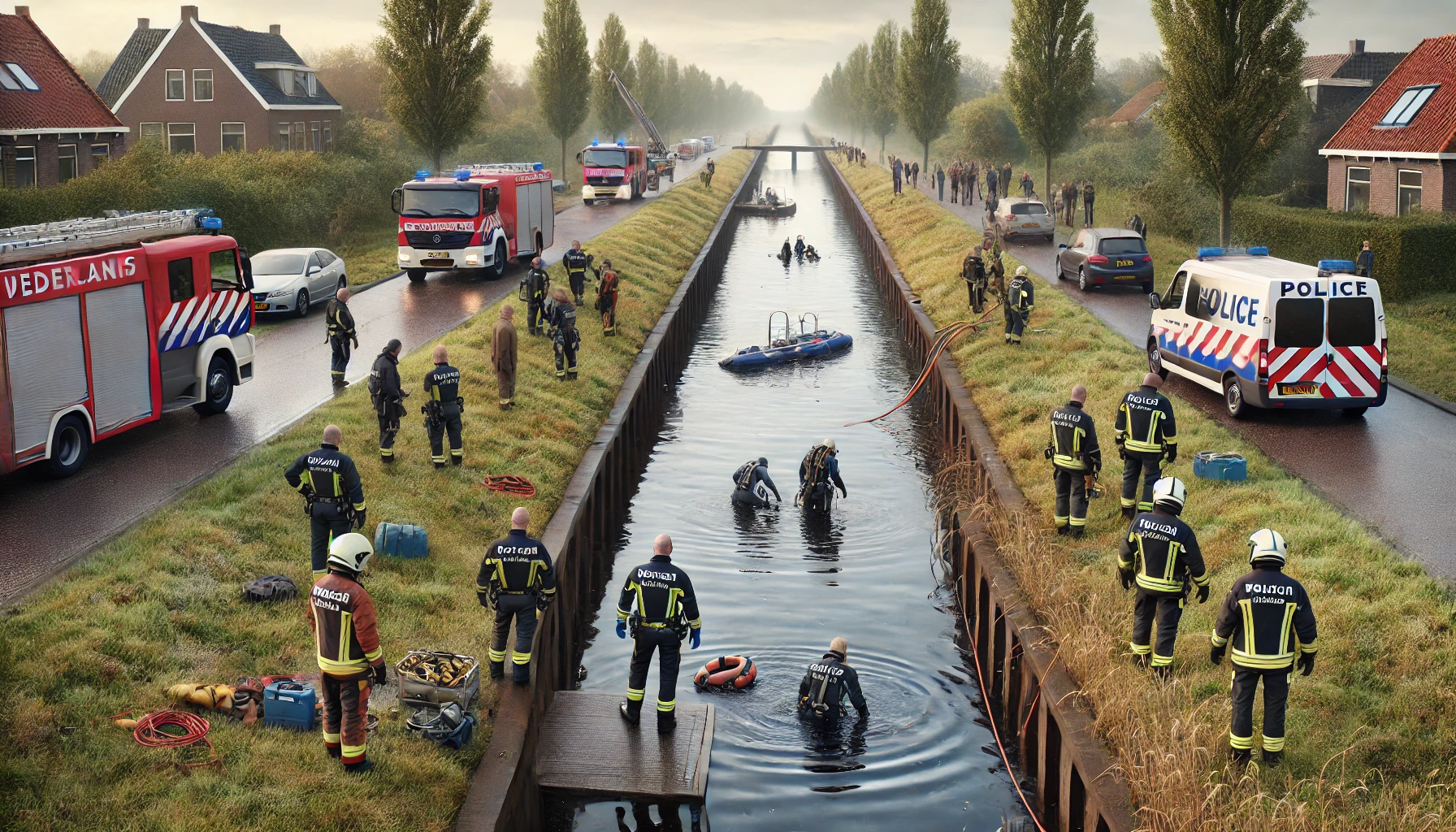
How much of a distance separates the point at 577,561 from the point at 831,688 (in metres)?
5.22

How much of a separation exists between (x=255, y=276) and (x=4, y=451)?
15428mm

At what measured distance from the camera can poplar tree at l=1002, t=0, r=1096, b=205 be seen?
179 ft

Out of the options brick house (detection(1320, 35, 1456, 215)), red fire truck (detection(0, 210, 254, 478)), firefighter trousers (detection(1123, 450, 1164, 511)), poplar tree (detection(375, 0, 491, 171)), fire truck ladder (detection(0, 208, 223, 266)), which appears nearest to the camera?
red fire truck (detection(0, 210, 254, 478))

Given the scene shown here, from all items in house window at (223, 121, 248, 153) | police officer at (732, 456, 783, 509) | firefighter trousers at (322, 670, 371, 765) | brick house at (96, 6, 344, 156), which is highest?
brick house at (96, 6, 344, 156)

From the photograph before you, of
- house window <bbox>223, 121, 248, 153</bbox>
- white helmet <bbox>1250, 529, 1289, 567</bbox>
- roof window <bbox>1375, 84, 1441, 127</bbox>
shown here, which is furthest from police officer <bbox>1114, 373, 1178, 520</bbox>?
house window <bbox>223, 121, 248, 153</bbox>

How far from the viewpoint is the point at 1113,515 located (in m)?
16.7

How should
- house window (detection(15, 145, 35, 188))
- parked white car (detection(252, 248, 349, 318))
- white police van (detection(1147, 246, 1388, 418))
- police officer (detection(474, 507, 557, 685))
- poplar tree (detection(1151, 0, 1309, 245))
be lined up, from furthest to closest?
house window (detection(15, 145, 35, 188)) < poplar tree (detection(1151, 0, 1309, 245)) < parked white car (detection(252, 248, 349, 318)) < white police van (detection(1147, 246, 1388, 418)) < police officer (detection(474, 507, 557, 685))

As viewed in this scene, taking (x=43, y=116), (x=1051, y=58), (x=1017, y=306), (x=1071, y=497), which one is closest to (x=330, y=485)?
(x=1071, y=497)

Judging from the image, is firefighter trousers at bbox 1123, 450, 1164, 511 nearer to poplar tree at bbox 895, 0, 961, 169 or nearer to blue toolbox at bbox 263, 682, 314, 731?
blue toolbox at bbox 263, 682, 314, 731

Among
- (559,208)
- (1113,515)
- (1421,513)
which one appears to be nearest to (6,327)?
(1113,515)

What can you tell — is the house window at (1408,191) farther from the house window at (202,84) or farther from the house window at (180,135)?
the house window at (180,135)

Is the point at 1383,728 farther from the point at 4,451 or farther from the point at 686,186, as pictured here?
the point at 686,186

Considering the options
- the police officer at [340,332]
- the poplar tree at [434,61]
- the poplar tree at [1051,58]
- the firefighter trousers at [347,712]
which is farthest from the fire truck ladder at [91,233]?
the poplar tree at [1051,58]

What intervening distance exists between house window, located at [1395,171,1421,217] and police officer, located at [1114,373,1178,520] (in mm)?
27384
